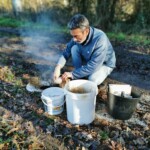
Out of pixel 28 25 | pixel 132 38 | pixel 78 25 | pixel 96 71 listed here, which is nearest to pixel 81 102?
pixel 96 71

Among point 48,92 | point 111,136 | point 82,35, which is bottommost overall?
point 111,136

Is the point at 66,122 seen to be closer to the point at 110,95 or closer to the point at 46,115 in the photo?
the point at 46,115

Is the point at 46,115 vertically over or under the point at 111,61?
under

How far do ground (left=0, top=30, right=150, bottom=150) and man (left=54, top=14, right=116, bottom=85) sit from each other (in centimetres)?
61

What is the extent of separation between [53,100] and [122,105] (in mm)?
1159

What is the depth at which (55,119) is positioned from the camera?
4.16 meters

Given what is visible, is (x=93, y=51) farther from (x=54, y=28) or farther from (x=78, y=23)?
(x=54, y=28)

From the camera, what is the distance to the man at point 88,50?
392 centimetres

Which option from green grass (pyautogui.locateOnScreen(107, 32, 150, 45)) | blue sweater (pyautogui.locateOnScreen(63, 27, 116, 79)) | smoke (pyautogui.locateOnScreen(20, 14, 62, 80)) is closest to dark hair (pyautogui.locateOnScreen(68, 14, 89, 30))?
blue sweater (pyautogui.locateOnScreen(63, 27, 116, 79))

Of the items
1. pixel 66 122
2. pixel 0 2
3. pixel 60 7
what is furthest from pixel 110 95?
pixel 0 2

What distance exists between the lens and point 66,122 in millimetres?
4121

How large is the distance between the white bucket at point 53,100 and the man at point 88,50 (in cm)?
26

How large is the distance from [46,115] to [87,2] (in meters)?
7.57

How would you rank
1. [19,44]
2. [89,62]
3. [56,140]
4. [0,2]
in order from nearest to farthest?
[56,140]
[89,62]
[19,44]
[0,2]
